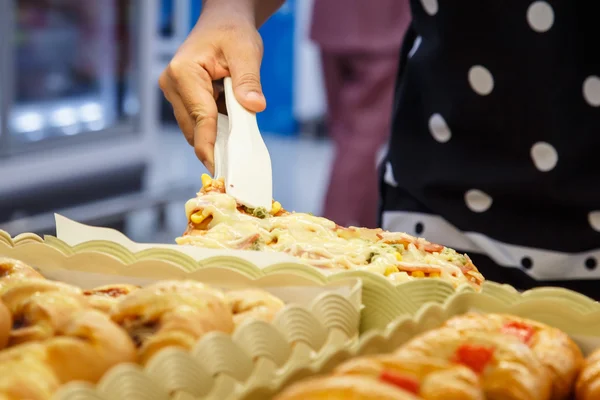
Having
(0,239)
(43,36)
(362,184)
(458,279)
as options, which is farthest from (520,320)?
(43,36)

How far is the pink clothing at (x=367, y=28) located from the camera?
434 cm

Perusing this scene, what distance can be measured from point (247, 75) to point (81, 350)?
1.00m

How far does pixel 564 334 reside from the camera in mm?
851

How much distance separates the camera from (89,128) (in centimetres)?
584

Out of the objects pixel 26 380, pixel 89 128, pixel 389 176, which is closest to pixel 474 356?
pixel 26 380

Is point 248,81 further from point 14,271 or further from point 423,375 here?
point 423,375

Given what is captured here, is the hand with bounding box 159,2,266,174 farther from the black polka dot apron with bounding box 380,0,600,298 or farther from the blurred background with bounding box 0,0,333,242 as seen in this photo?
the blurred background with bounding box 0,0,333,242

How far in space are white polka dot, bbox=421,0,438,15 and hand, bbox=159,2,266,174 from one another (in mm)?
358

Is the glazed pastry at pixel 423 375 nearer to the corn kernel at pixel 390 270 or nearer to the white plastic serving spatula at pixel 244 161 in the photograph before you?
the corn kernel at pixel 390 270

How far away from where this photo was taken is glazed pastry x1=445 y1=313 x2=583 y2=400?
0.77m

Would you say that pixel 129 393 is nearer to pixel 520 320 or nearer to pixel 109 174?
pixel 520 320

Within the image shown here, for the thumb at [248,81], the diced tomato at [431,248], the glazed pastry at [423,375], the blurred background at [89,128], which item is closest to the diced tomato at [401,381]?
the glazed pastry at [423,375]

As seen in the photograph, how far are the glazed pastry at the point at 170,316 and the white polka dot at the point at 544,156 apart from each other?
1.01 metres

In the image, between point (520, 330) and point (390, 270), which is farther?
point (390, 270)
